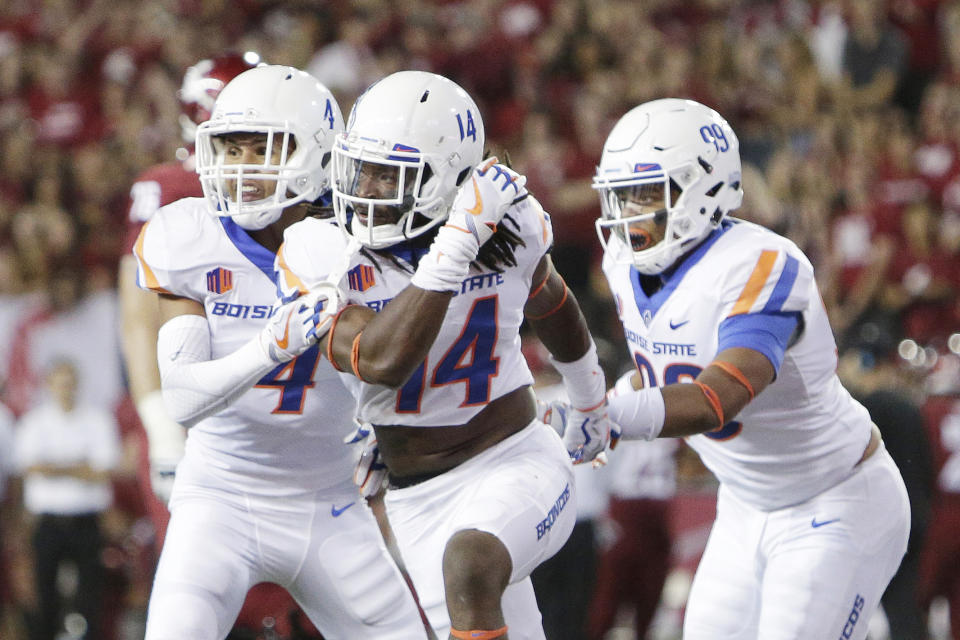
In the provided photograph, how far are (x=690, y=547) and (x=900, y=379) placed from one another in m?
1.33

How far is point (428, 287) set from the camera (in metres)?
3.18

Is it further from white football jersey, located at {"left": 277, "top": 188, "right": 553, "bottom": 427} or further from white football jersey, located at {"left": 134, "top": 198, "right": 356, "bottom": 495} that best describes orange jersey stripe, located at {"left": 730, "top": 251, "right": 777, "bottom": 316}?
white football jersey, located at {"left": 134, "top": 198, "right": 356, "bottom": 495}

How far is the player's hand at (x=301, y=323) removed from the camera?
3.27 metres

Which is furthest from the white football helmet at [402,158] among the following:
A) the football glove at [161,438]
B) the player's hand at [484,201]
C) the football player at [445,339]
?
the football glove at [161,438]

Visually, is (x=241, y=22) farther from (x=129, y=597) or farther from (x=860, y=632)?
(x=860, y=632)

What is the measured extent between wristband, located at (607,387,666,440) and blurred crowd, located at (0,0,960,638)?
3063mm

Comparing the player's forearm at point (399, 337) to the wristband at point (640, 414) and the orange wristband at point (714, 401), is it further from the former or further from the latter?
the orange wristband at point (714, 401)

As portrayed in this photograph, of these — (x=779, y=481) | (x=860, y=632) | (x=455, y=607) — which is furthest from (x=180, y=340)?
(x=860, y=632)

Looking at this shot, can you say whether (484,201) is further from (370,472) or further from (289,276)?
(370,472)

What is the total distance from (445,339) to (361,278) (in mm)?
258

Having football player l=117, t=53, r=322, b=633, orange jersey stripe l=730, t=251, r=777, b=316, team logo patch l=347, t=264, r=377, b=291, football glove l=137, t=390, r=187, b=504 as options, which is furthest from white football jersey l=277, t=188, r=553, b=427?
football player l=117, t=53, r=322, b=633

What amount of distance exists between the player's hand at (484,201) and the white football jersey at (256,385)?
809 mm

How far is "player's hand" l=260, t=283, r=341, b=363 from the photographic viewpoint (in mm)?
3271

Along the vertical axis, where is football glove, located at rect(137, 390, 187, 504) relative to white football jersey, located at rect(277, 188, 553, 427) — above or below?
below
